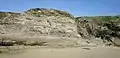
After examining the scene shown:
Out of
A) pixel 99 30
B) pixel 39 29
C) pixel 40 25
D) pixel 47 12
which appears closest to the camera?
pixel 39 29

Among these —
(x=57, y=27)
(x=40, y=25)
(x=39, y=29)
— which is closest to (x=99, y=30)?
(x=57, y=27)

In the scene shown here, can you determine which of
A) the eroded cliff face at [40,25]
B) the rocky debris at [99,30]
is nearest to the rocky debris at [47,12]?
the eroded cliff face at [40,25]

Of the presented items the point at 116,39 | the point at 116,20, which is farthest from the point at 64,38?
the point at 116,20

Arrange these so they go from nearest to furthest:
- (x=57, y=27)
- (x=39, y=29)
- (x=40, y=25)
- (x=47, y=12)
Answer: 1. (x=39, y=29)
2. (x=40, y=25)
3. (x=57, y=27)
4. (x=47, y=12)

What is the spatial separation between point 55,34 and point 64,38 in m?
0.90

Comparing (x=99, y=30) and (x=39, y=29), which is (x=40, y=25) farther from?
(x=99, y=30)

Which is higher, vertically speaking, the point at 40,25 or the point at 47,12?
the point at 47,12

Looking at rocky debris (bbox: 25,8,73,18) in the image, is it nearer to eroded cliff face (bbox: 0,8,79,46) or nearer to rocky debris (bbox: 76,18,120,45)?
eroded cliff face (bbox: 0,8,79,46)

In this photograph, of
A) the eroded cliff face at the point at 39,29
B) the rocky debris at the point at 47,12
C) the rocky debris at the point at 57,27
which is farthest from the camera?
the rocky debris at the point at 47,12

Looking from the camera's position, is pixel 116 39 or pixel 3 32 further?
pixel 116 39

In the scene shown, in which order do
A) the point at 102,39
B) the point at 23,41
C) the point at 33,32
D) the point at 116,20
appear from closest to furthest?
the point at 23,41 → the point at 33,32 → the point at 102,39 → the point at 116,20

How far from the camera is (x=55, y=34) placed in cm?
1791

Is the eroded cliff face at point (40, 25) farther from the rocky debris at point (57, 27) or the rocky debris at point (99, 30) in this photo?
the rocky debris at point (99, 30)

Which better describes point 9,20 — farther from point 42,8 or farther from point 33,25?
point 42,8
